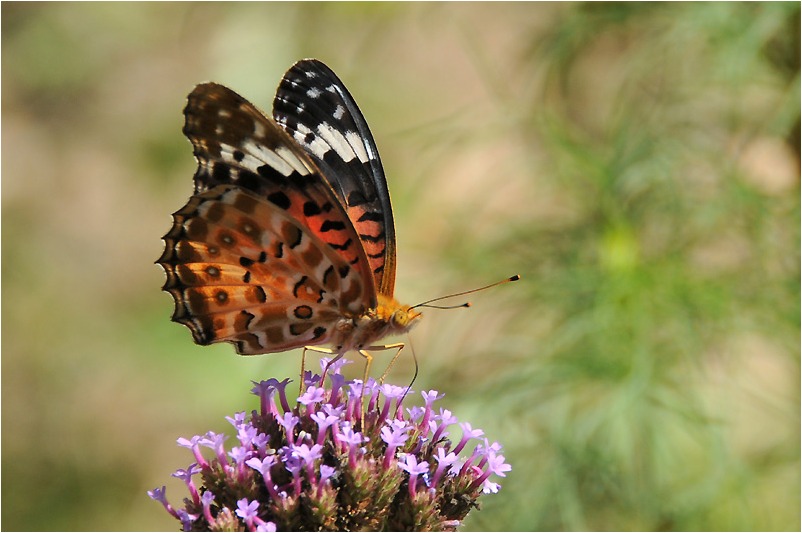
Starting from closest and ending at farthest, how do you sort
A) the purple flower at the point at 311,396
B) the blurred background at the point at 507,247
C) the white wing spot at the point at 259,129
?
the purple flower at the point at 311,396 → the white wing spot at the point at 259,129 → the blurred background at the point at 507,247

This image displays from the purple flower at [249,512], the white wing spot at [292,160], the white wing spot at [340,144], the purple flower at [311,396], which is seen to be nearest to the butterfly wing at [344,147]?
the white wing spot at [340,144]

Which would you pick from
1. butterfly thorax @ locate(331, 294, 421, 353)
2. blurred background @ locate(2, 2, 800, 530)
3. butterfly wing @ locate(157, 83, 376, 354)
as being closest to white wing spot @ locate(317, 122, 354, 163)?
butterfly wing @ locate(157, 83, 376, 354)

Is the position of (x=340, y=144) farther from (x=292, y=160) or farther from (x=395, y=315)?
(x=395, y=315)

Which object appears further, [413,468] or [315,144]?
[315,144]

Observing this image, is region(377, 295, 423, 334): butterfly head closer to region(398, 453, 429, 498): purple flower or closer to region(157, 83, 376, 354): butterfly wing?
region(157, 83, 376, 354): butterfly wing

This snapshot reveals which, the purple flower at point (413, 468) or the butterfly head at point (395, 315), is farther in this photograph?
the butterfly head at point (395, 315)

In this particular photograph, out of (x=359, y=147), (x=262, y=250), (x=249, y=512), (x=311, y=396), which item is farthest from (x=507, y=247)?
(x=249, y=512)

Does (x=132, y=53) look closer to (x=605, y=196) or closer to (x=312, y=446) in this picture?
(x=605, y=196)

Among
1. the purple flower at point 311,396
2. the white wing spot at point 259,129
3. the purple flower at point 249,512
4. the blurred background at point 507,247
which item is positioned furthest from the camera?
the blurred background at point 507,247

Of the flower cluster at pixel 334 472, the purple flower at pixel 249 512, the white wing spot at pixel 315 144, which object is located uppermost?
the white wing spot at pixel 315 144

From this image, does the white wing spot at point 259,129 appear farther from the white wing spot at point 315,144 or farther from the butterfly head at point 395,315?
the butterfly head at point 395,315
